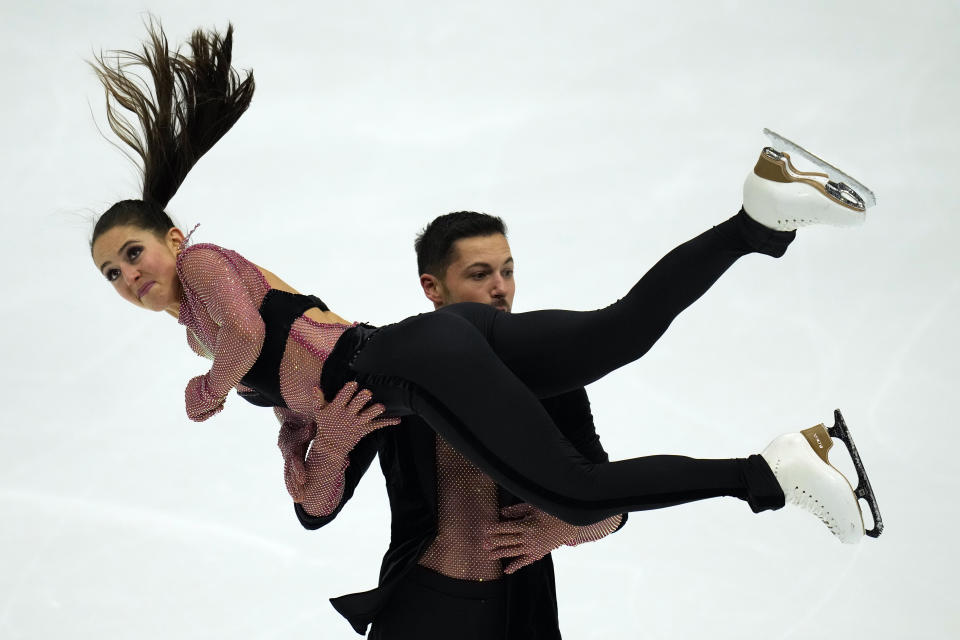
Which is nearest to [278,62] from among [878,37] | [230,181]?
[230,181]

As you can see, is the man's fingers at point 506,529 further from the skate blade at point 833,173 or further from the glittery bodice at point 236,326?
the skate blade at point 833,173

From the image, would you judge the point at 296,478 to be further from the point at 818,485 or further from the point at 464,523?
the point at 818,485

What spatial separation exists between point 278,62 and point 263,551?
136 inches

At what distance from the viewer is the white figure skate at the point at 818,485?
2.52m

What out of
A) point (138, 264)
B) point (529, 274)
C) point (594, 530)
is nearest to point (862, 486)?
point (594, 530)

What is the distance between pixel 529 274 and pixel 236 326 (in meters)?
3.28

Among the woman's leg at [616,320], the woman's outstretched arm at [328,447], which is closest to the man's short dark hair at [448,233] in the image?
the woman's leg at [616,320]

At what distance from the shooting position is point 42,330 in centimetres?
588

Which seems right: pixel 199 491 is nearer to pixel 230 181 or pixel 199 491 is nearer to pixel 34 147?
pixel 230 181

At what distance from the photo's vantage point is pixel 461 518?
3225 mm

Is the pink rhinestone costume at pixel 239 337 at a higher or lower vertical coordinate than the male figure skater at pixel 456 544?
higher

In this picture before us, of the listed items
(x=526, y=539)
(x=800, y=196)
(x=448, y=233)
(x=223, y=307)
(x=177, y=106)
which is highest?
(x=177, y=106)

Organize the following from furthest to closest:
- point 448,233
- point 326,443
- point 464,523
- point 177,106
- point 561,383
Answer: point 448,233 → point 177,106 → point 464,523 → point 326,443 → point 561,383

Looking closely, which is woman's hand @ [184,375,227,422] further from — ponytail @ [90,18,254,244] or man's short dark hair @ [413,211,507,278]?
man's short dark hair @ [413,211,507,278]
